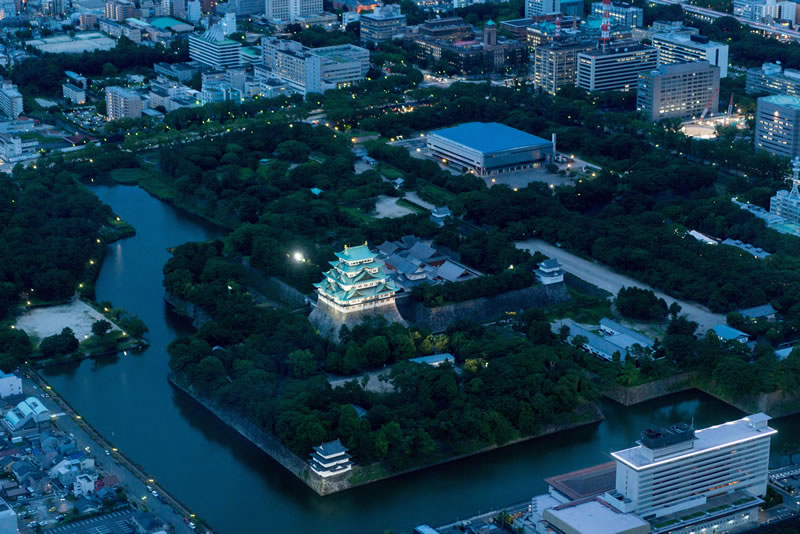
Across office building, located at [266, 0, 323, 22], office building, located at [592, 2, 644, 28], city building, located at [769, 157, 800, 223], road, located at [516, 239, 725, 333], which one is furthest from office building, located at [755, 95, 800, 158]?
office building, located at [266, 0, 323, 22]

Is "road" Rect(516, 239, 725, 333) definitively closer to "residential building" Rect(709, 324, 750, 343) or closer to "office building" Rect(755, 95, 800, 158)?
"residential building" Rect(709, 324, 750, 343)

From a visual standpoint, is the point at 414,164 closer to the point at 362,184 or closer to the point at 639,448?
the point at 362,184

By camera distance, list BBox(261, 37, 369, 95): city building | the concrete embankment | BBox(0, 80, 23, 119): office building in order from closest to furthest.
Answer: the concrete embankment
BBox(0, 80, 23, 119): office building
BBox(261, 37, 369, 95): city building

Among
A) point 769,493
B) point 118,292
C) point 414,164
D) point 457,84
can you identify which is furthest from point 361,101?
point 769,493

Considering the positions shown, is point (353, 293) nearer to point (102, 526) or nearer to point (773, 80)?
point (102, 526)

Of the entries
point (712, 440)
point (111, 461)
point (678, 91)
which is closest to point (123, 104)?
point (678, 91)
